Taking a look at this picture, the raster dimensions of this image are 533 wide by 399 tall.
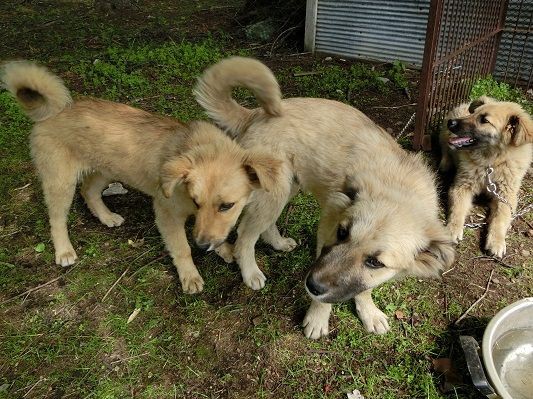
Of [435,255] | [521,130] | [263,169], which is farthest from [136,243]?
[521,130]

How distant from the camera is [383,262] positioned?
2307mm

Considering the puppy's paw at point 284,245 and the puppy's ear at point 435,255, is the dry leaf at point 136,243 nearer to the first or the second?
the puppy's paw at point 284,245

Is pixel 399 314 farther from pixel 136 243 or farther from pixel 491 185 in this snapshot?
pixel 136 243

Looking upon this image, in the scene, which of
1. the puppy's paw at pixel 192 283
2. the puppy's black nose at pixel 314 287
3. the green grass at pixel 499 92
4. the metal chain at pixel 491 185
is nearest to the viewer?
the puppy's black nose at pixel 314 287

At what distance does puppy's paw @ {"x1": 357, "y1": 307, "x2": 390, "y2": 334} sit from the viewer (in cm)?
311

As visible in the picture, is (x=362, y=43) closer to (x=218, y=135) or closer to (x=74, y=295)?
(x=218, y=135)

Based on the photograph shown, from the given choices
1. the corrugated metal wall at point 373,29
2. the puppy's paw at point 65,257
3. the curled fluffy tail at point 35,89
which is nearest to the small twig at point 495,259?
the puppy's paw at point 65,257

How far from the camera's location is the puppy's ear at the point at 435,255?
2422 millimetres

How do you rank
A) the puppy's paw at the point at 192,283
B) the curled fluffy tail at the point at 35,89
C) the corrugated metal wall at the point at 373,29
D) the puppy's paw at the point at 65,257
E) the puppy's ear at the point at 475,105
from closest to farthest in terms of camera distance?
the curled fluffy tail at the point at 35,89
the puppy's paw at the point at 192,283
the puppy's paw at the point at 65,257
the puppy's ear at the point at 475,105
the corrugated metal wall at the point at 373,29

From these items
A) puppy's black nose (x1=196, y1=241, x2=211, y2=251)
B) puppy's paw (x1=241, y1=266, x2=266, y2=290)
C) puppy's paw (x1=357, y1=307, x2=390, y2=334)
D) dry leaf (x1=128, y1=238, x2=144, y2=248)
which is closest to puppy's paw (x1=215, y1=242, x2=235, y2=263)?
puppy's paw (x1=241, y1=266, x2=266, y2=290)

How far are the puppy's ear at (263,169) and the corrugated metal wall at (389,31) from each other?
Answer: 506 centimetres

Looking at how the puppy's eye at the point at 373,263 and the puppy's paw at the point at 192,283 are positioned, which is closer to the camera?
the puppy's eye at the point at 373,263

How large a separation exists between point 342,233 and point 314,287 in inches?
14.0

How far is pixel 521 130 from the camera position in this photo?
3.81m
